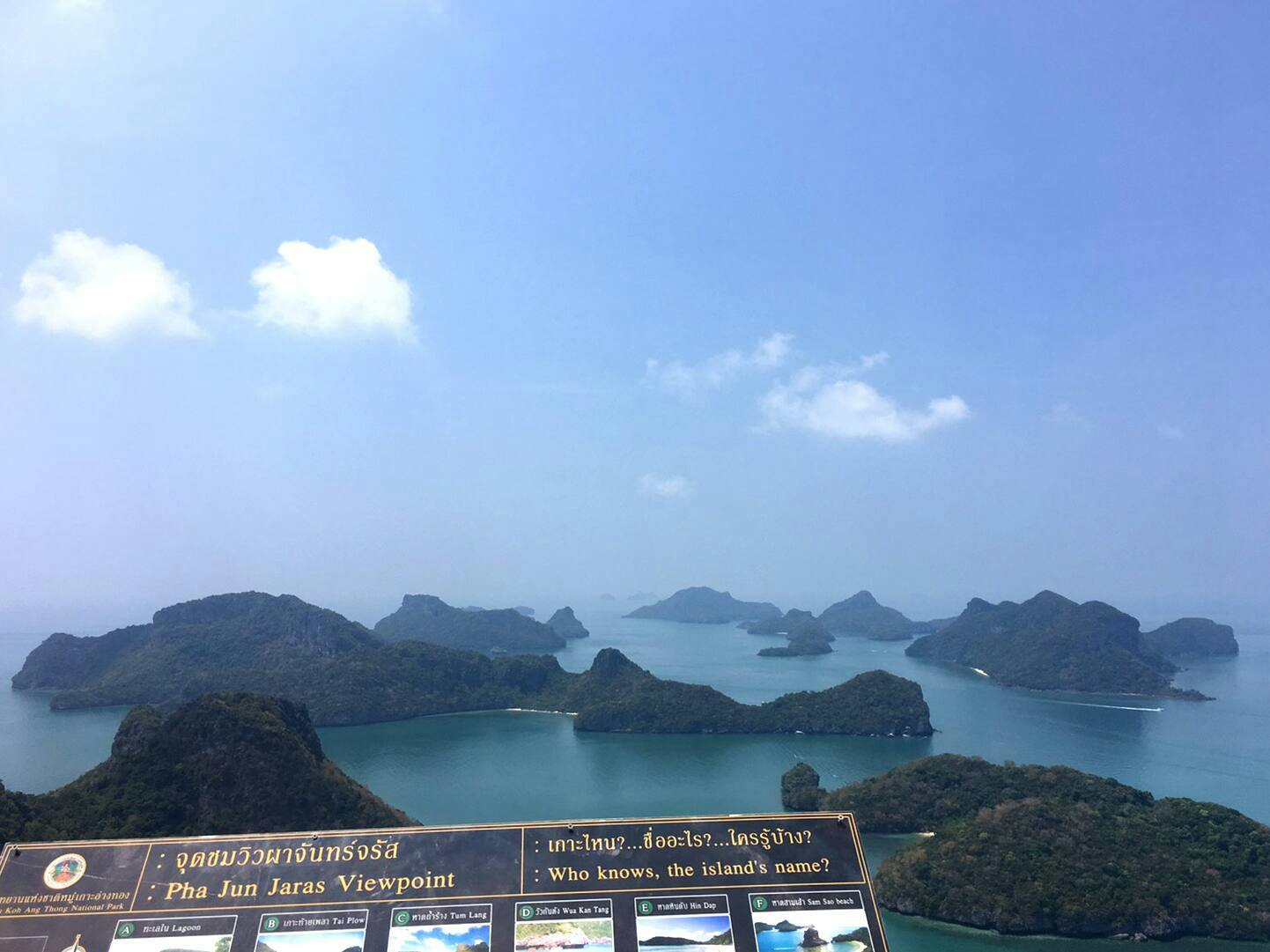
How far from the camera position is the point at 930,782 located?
23609 mm

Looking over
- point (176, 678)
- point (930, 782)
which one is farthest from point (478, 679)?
point (930, 782)

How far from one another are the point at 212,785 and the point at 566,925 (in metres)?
17.4

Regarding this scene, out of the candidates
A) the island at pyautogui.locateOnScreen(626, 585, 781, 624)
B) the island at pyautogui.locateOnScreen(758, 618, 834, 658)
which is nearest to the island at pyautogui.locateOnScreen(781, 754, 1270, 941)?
the island at pyautogui.locateOnScreen(758, 618, 834, 658)

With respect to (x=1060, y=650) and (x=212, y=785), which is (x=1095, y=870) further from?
(x=1060, y=650)

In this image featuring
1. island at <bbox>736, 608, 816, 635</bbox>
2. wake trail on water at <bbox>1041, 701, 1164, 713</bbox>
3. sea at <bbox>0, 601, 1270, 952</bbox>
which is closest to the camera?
sea at <bbox>0, 601, 1270, 952</bbox>

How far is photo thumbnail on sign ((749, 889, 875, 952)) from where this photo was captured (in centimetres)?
525

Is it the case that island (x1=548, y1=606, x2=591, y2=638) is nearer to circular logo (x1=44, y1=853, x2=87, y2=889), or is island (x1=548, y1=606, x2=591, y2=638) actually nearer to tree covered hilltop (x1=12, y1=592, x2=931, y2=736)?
tree covered hilltop (x1=12, y1=592, x2=931, y2=736)

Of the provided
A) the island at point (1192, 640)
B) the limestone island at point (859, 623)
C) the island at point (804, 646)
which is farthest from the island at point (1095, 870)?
the limestone island at point (859, 623)

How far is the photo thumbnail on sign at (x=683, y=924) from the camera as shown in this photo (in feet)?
17.1

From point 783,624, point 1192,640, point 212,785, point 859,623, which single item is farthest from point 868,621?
point 212,785

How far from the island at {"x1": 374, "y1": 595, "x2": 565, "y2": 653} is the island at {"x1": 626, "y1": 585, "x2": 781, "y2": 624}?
46.8 m

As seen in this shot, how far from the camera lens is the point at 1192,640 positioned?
241ft

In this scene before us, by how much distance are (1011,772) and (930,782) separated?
258 cm

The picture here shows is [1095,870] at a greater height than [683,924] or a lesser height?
lesser
